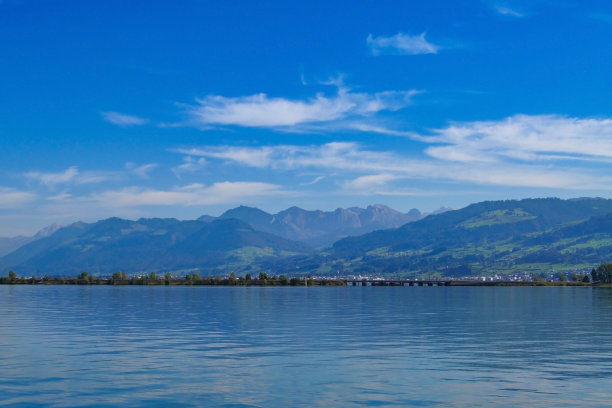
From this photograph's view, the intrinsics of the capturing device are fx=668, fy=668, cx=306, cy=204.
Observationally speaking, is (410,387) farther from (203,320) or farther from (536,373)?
(203,320)

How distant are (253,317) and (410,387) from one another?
64225mm

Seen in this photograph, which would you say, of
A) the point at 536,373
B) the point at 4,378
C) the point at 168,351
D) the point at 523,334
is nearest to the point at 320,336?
the point at 168,351

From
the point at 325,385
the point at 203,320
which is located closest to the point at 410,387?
the point at 325,385

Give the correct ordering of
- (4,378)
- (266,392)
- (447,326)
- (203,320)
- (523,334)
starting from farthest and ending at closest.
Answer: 1. (203,320)
2. (447,326)
3. (523,334)
4. (4,378)
5. (266,392)

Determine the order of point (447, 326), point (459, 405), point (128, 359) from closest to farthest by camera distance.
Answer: point (459, 405)
point (128, 359)
point (447, 326)

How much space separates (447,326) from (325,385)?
49933 millimetres

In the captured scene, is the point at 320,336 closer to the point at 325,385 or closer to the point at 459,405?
the point at 325,385

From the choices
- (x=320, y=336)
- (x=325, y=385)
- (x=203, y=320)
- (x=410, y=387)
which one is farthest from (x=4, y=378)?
(x=203, y=320)

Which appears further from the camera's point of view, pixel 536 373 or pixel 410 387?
pixel 536 373

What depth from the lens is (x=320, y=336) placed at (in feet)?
239

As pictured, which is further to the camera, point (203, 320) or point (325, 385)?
point (203, 320)

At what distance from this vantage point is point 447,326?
89.1m

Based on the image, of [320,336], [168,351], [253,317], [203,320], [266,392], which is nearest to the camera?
[266,392]

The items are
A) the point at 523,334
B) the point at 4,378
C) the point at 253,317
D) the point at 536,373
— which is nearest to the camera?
the point at 4,378
